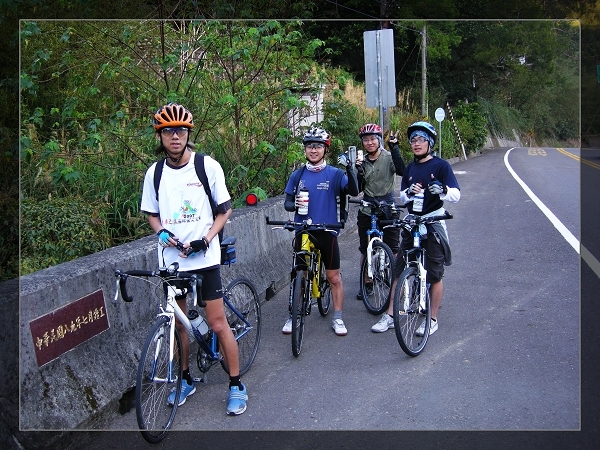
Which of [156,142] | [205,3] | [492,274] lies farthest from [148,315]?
[205,3]

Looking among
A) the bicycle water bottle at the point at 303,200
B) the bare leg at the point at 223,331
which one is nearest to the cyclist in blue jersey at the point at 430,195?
the bicycle water bottle at the point at 303,200

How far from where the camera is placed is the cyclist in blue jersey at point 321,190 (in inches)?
250

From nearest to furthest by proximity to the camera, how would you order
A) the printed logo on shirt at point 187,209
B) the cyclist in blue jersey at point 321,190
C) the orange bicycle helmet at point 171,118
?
the orange bicycle helmet at point 171,118, the printed logo on shirt at point 187,209, the cyclist in blue jersey at point 321,190

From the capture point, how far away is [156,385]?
4523 millimetres

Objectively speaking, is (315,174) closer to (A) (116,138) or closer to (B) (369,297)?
(B) (369,297)

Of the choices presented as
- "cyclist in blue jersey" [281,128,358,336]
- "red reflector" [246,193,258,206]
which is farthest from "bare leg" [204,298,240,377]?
"cyclist in blue jersey" [281,128,358,336]

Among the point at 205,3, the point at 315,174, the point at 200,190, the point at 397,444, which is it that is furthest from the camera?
the point at 205,3

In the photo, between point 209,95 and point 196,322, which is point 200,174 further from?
point 209,95

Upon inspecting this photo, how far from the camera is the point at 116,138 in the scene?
752cm

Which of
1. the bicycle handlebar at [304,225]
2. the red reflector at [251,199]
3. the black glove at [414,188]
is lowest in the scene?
the bicycle handlebar at [304,225]

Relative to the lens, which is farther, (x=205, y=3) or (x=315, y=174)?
(x=205, y=3)

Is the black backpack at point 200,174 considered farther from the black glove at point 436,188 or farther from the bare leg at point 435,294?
the bare leg at point 435,294

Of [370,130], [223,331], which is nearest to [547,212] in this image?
[370,130]

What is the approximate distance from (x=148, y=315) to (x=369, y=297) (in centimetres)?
261
